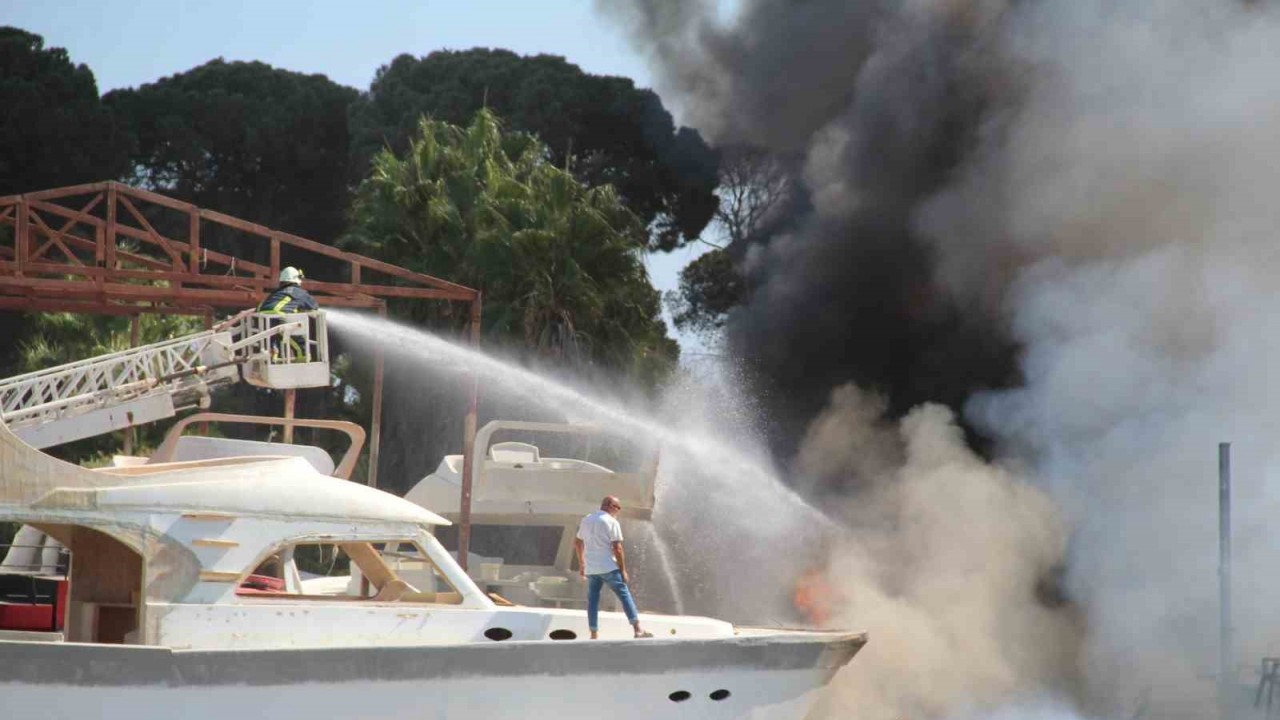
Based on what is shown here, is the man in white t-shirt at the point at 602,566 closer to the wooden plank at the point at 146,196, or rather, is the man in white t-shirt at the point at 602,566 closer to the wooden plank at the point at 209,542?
the wooden plank at the point at 209,542

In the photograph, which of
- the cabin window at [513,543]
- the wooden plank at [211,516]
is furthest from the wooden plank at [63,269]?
the cabin window at [513,543]

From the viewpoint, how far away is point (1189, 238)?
1939cm

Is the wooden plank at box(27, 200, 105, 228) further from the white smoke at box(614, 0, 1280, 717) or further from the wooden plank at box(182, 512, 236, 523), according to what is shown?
the white smoke at box(614, 0, 1280, 717)

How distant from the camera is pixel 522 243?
84.9ft

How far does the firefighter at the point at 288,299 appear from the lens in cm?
1364

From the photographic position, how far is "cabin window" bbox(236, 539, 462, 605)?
1213cm

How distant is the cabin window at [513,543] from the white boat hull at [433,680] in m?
12.0

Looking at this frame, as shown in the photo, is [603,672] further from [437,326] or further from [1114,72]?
[437,326]

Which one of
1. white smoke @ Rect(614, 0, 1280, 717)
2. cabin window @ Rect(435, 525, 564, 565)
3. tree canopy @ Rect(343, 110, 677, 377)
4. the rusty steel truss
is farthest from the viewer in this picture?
tree canopy @ Rect(343, 110, 677, 377)

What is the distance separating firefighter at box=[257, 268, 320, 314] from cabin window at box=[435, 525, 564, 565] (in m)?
10.6

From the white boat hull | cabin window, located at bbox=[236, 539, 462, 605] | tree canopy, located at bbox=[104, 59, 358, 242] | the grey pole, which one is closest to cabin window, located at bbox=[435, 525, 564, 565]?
cabin window, located at bbox=[236, 539, 462, 605]

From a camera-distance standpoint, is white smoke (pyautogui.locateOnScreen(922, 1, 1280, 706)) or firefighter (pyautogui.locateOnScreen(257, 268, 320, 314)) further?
white smoke (pyautogui.locateOnScreen(922, 1, 1280, 706))

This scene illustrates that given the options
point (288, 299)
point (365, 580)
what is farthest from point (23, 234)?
point (365, 580)

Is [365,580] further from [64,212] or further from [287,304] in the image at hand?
[64,212]
